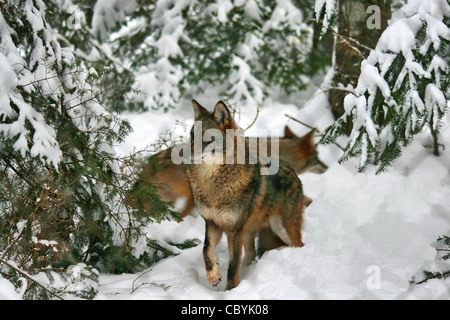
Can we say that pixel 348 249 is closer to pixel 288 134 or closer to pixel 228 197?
pixel 228 197

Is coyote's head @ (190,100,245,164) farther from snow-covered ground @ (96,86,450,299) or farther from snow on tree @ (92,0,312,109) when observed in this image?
snow on tree @ (92,0,312,109)

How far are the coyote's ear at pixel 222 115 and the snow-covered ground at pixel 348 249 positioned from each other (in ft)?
4.80

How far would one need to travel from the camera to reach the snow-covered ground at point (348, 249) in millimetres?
4173

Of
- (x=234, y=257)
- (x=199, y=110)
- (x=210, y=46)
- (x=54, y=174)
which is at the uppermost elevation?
(x=199, y=110)

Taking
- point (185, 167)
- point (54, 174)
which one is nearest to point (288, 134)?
point (185, 167)

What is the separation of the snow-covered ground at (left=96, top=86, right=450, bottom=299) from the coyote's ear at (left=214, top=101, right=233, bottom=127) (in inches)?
57.6

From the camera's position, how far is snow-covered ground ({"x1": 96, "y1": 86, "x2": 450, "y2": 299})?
4.17m

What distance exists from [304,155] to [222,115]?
3.19 meters

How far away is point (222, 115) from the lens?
4.65 meters

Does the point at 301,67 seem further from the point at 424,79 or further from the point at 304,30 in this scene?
the point at 424,79

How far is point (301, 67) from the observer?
39.4 feet

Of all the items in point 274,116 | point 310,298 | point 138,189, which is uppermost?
point 138,189
